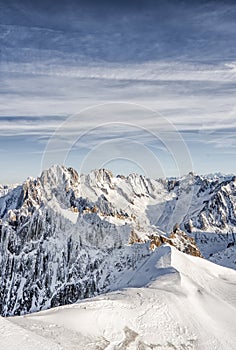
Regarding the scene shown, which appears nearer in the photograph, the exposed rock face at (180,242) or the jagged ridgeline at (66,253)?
the jagged ridgeline at (66,253)

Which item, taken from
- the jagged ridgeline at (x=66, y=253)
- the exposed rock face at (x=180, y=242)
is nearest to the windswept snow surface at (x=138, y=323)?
the jagged ridgeline at (x=66, y=253)

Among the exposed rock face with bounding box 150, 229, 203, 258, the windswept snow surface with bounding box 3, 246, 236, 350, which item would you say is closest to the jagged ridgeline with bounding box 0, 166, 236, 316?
the exposed rock face with bounding box 150, 229, 203, 258

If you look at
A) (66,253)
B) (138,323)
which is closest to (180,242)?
(66,253)

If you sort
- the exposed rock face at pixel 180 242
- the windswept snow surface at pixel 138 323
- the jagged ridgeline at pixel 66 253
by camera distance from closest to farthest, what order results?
the windswept snow surface at pixel 138 323 → the jagged ridgeline at pixel 66 253 → the exposed rock face at pixel 180 242

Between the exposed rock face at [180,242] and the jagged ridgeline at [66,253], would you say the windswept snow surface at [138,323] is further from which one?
the exposed rock face at [180,242]

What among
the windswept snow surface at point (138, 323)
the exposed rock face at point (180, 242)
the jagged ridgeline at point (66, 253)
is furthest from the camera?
the exposed rock face at point (180, 242)

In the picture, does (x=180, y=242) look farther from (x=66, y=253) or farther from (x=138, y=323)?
(x=138, y=323)

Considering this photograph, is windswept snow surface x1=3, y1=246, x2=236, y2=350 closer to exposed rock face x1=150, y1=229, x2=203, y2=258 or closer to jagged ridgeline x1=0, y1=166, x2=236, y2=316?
jagged ridgeline x1=0, y1=166, x2=236, y2=316

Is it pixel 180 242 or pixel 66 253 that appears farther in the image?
pixel 66 253

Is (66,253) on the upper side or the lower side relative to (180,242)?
lower
